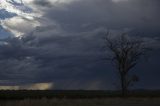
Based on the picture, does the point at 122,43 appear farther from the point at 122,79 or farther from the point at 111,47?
the point at 122,79

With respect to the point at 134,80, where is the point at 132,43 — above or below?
above

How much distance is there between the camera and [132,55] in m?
70.3

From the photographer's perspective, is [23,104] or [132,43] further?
[132,43]

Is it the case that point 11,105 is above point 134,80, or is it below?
below

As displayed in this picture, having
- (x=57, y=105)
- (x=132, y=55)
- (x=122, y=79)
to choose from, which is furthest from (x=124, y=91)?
(x=57, y=105)

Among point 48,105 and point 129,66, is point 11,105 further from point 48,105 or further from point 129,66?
point 129,66

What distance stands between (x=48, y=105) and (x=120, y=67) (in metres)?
30.6

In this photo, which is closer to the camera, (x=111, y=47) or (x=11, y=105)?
(x=11, y=105)

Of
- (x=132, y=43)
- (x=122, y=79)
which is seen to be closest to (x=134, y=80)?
(x=122, y=79)

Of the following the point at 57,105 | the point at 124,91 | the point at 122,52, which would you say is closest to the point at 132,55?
the point at 122,52

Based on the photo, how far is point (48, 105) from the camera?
138 feet

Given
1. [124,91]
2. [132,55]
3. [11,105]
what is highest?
[132,55]

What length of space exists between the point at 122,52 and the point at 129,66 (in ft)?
9.14

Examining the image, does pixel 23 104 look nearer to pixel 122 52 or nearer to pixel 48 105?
pixel 48 105
